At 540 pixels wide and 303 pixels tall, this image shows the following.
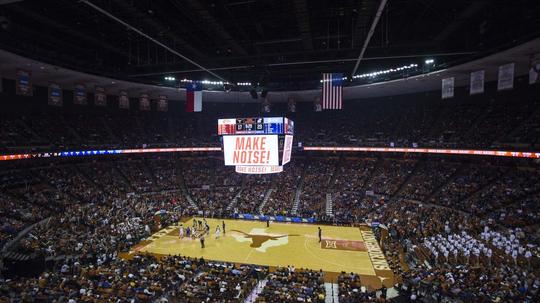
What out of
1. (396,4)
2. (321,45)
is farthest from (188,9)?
(321,45)

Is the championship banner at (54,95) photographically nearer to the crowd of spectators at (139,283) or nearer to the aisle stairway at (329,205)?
the crowd of spectators at (139,283)

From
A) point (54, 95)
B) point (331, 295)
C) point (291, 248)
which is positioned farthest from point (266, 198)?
point (54, 95)

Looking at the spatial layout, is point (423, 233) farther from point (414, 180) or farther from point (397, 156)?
point (397, 156)

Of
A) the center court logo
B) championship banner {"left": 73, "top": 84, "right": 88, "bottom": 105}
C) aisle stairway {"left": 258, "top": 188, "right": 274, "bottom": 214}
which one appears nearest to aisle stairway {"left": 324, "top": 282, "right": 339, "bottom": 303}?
the center court logo

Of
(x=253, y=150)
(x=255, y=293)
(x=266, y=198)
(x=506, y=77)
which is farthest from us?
(x=266, y=198)

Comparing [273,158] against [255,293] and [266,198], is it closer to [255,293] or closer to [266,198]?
[255,293]

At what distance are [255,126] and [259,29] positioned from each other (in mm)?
7658

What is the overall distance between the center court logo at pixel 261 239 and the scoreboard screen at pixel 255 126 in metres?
9.56

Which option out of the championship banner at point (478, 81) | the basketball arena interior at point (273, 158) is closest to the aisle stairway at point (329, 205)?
the basketball arena interior at point (273, 158)

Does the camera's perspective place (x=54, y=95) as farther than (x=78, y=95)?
No

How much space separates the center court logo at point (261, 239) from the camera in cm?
2516

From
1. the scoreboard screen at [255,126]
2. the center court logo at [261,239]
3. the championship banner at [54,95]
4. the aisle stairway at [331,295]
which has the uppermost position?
the championship banner at [54,95]

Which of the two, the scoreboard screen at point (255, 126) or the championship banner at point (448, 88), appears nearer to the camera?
the scoreboard screen at point (255, 126)

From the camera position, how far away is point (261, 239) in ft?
87.7
